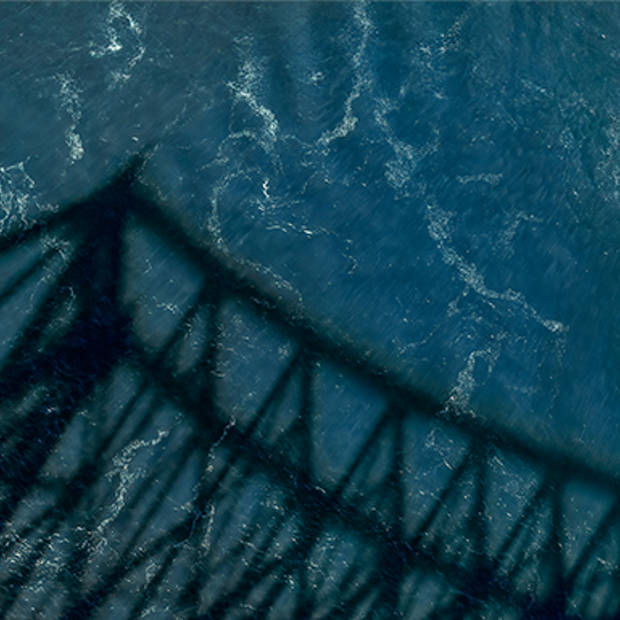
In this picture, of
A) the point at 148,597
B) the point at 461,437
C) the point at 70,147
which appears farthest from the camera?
the point at 70,147

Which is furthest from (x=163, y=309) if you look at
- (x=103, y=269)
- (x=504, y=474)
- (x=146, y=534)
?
(x=504, y=474)

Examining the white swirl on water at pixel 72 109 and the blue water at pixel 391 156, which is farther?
the white swirl on water at pixel 72 109

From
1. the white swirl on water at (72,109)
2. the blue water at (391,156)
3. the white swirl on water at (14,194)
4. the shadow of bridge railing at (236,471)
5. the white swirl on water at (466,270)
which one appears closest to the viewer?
the shadow of bridge railing at (236,471)

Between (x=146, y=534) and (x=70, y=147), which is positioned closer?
(x=146, y=534)

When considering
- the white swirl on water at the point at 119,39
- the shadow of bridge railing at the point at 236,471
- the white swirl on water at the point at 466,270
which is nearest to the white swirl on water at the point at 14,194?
the shadow of bridge railing at the point at 236,471

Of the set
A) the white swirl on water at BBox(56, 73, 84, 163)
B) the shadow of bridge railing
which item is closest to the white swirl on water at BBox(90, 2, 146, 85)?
the white swirl on water at BBox(56, 73, 84, 163)

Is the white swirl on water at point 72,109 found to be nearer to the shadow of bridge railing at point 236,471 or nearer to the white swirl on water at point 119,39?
the white swirl on water at point 119,39

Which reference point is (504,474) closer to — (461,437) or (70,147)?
(461,437)

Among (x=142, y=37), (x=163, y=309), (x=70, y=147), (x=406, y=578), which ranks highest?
(x=142, y=37)
